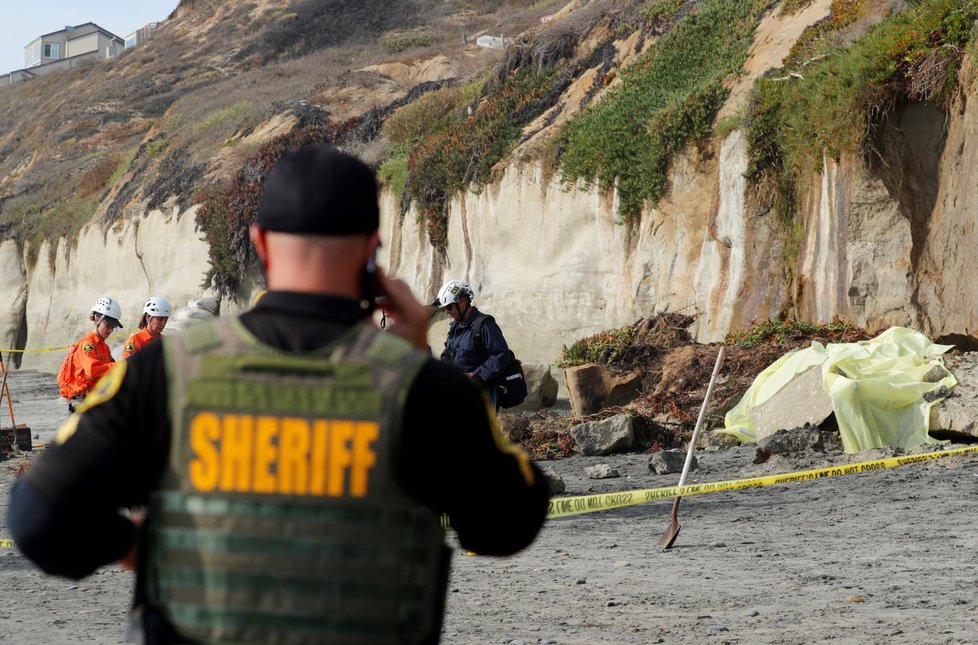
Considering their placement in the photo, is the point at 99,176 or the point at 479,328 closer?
the point at 479,328

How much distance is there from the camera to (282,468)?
206 centimetres

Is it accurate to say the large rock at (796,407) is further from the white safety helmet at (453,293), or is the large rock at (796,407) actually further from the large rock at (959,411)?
the white safety helmet at (453,293)

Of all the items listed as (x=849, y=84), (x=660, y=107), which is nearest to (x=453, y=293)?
(x=849, y=84)

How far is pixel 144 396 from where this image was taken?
6.92ft

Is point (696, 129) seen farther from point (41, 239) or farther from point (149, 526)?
point (41, 239)

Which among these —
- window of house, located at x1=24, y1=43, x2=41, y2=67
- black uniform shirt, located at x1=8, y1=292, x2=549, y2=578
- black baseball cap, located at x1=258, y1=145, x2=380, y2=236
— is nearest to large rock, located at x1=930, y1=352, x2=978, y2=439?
black uniform shirt, located at x1=8, y1=292, x2=549, y2=578

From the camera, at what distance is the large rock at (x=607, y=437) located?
542 inches

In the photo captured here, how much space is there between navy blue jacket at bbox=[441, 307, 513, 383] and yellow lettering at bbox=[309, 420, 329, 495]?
786cm

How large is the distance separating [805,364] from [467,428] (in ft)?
37.3

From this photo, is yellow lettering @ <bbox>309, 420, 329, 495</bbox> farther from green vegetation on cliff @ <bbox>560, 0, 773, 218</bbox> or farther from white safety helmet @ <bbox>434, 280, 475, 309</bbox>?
green vegetation on cliff @ <bbox>560, 0, 773, 218</bbox>

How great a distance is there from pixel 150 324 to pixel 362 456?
10.1 meters

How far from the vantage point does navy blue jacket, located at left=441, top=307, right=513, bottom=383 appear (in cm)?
1002

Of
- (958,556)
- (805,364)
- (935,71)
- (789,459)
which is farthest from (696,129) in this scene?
(958,556)

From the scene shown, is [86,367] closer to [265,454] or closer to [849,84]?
[849,84]
